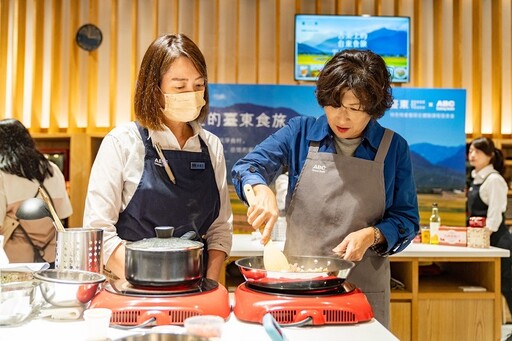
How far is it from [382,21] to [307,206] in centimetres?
467

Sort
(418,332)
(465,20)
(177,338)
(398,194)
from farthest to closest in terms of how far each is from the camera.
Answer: (465,20), (418,332), (398,194), (177,338)

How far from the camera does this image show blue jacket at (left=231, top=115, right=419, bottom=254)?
2025 millimetres

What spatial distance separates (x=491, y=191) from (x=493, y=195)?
49 millimetres

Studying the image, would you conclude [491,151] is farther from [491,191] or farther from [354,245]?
[354,245]

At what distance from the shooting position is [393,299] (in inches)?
152

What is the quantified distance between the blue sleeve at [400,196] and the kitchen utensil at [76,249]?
1.02 metres

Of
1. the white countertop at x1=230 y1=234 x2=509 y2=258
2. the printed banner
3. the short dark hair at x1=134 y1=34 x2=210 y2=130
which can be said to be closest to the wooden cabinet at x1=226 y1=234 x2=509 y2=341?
the white countertop at x1=230 y1=234 x2=509 y2=258

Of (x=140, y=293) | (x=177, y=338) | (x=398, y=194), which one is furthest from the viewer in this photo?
(x=398, y=194)

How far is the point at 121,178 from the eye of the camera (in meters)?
1.92

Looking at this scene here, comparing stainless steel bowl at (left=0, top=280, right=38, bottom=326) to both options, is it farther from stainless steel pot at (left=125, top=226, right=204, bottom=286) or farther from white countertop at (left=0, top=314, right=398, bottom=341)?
stainless steel pot at (left=125, top=226, right=204, bottom=286)

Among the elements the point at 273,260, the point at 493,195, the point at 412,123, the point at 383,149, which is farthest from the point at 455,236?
the point at 273,260

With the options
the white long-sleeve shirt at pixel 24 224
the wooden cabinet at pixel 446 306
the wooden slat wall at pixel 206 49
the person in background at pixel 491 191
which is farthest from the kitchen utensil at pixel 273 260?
the wooden slat wall at pixel 206 49

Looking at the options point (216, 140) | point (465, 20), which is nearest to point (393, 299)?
point (216, 140)

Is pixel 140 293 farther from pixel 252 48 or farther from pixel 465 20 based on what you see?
pixel 465 20
